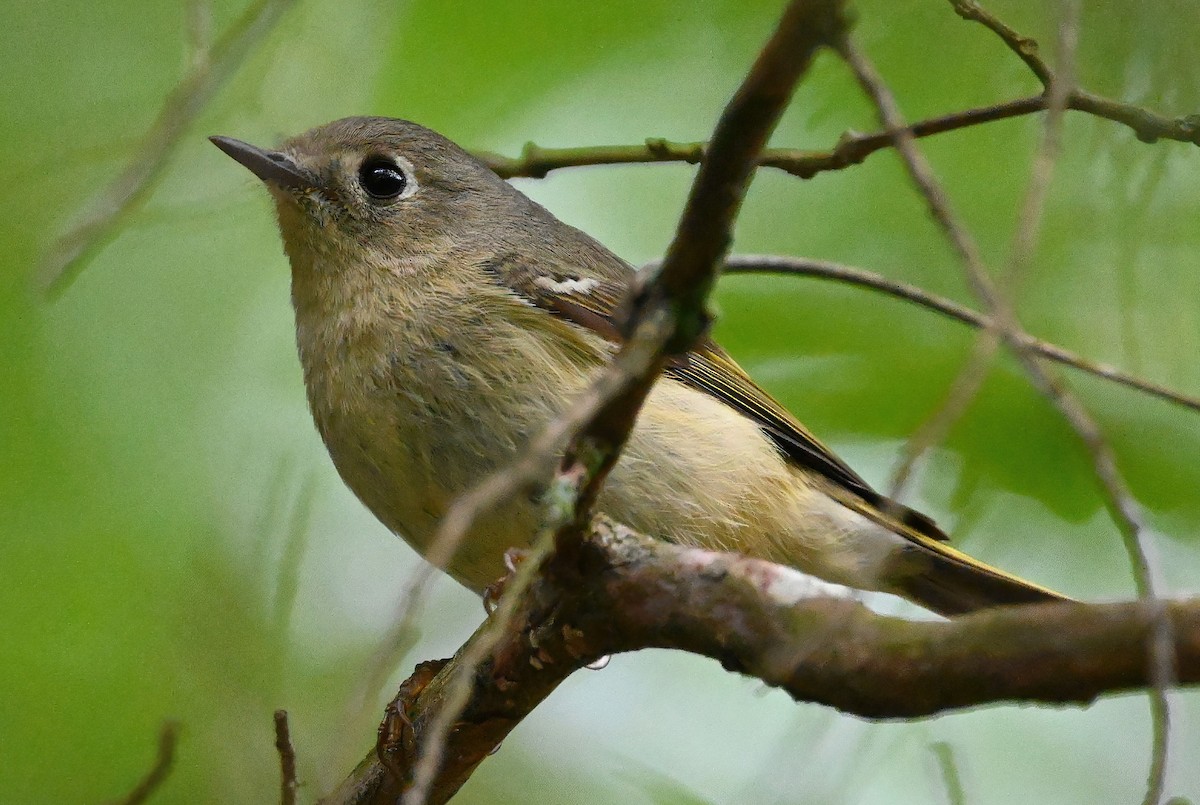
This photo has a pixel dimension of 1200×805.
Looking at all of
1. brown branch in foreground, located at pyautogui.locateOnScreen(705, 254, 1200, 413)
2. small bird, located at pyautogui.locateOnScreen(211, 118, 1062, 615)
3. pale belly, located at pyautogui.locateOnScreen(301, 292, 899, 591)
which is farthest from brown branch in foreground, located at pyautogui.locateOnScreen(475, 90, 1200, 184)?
pale belly, located at pyautogui.locateOnScreen(301, 292, 899, 591)

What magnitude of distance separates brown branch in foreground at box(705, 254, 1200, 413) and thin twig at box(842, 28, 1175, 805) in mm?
331

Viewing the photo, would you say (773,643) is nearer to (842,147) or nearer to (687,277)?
(687,277)

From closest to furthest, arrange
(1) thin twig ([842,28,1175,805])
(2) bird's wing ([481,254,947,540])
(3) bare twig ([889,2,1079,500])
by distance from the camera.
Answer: (3) bare twig ([889,2,1079,500])
(1) thin twig ([842,28,1175,805])
(2) bird's wing ([481,254,947,540])

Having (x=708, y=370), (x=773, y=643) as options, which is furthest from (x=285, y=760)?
(x=708, y=370)

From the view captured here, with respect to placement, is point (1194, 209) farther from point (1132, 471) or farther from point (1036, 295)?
point (1132, 471)

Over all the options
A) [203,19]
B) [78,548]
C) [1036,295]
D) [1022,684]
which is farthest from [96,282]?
[1022,684]

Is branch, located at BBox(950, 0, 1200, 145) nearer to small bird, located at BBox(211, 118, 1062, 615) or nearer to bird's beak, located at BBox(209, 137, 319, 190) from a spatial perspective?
small bird, located at BBox(211, 118, 1062, 615)

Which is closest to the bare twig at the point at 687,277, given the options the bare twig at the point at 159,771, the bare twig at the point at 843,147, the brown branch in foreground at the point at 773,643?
the bare twig at the point at 843,147

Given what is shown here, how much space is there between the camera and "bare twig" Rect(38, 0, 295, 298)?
2.37m

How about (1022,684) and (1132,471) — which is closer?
(1022,684)

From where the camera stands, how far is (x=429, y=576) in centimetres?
172

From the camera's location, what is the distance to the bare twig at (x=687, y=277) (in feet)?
5.07

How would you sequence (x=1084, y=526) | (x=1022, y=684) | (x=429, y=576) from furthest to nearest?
(x=1084, y=526) < (x=429, y=576) < (x=1022, y=684)

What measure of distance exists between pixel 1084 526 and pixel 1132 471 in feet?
1.89
